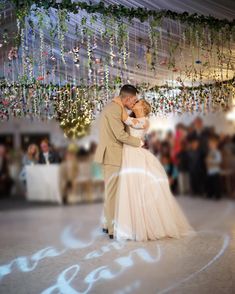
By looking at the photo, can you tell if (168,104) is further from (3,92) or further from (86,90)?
(3,92)

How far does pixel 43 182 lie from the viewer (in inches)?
297

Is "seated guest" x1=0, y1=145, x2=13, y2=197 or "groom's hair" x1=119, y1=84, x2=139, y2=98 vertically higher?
"groom's hair" x1=119, y1=84, x2=139, y2=98

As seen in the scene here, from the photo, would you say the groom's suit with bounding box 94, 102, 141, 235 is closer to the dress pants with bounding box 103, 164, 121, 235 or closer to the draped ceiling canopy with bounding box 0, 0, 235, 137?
the dress pants with bounding box 103, 164, 121, 235

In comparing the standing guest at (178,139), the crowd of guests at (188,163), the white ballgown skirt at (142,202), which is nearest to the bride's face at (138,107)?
the white ballgown skirt at (142,202)

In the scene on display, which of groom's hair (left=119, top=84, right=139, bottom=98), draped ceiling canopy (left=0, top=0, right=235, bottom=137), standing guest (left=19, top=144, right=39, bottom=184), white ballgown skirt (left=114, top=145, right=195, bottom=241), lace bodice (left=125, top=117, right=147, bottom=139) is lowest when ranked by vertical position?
white ballgown skirt (left=114, top=145, right=195, bottom=241)

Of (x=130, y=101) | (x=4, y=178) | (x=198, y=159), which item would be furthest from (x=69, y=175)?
(x=130, y=101)

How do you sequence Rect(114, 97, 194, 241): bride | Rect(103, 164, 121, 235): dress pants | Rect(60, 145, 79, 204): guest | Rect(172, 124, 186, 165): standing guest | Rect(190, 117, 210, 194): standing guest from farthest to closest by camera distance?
Rect(172, 124, 186, 165): standing guest → Rect(190, 117, 210, 194): standing guest → Rect(60, 145, 79, 204): guest → Rect(103, 164, 121, 235): dress pants → Rect(114, 97, 194, 241): bride

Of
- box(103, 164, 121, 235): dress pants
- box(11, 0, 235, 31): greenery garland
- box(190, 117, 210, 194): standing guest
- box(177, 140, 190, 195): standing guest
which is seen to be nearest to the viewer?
box(11, 0, 235, 31): greenery garland

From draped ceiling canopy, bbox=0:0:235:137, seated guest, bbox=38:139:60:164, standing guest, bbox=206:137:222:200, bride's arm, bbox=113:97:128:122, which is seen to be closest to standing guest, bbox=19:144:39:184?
seated guest, bbox=38:139:60:164

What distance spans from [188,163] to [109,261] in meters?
5.58

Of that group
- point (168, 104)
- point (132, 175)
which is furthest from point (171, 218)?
point (168, 104)

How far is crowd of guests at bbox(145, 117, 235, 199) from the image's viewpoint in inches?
341

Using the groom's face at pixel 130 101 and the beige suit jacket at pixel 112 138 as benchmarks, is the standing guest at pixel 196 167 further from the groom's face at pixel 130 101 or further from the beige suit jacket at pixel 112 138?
the beige suit jacket at pixel 112 138

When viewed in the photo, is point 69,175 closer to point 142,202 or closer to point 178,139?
point 178,139
